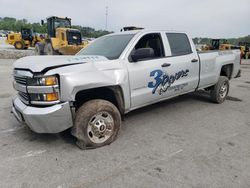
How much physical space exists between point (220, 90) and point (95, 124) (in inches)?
159

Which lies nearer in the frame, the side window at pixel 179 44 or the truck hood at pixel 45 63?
the truck hood at pixel 45 63

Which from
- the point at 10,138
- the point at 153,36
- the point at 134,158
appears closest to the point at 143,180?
the point at 134,158

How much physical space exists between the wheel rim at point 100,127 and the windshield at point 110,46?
3.51 ft

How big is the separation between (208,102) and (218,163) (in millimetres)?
3432

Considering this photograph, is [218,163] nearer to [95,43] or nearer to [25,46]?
[95,43]

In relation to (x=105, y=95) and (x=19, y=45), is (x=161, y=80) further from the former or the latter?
(x=19, y=45)

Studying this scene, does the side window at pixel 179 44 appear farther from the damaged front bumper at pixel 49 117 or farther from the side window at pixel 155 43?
the damaged front bumper at pixel 49 117

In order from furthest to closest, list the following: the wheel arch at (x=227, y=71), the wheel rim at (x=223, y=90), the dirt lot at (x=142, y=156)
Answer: the wheel arch at (x=227, y=71), the wheel rim at (x=223, y=90), the dirt lot at (x=142, y=156)

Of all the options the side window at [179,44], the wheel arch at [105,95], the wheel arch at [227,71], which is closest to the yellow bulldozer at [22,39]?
the wheel arch at [227,71]

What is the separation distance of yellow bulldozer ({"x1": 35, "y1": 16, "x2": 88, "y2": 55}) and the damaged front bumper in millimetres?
12470

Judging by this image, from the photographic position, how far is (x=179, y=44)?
5.03 meters

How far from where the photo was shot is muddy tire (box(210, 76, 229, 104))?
6000mm

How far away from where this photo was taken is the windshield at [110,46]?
4.07 metres

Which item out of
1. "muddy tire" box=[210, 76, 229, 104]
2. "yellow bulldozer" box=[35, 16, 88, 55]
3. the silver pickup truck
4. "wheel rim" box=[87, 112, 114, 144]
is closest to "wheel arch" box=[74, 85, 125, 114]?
the silver pickup truck
